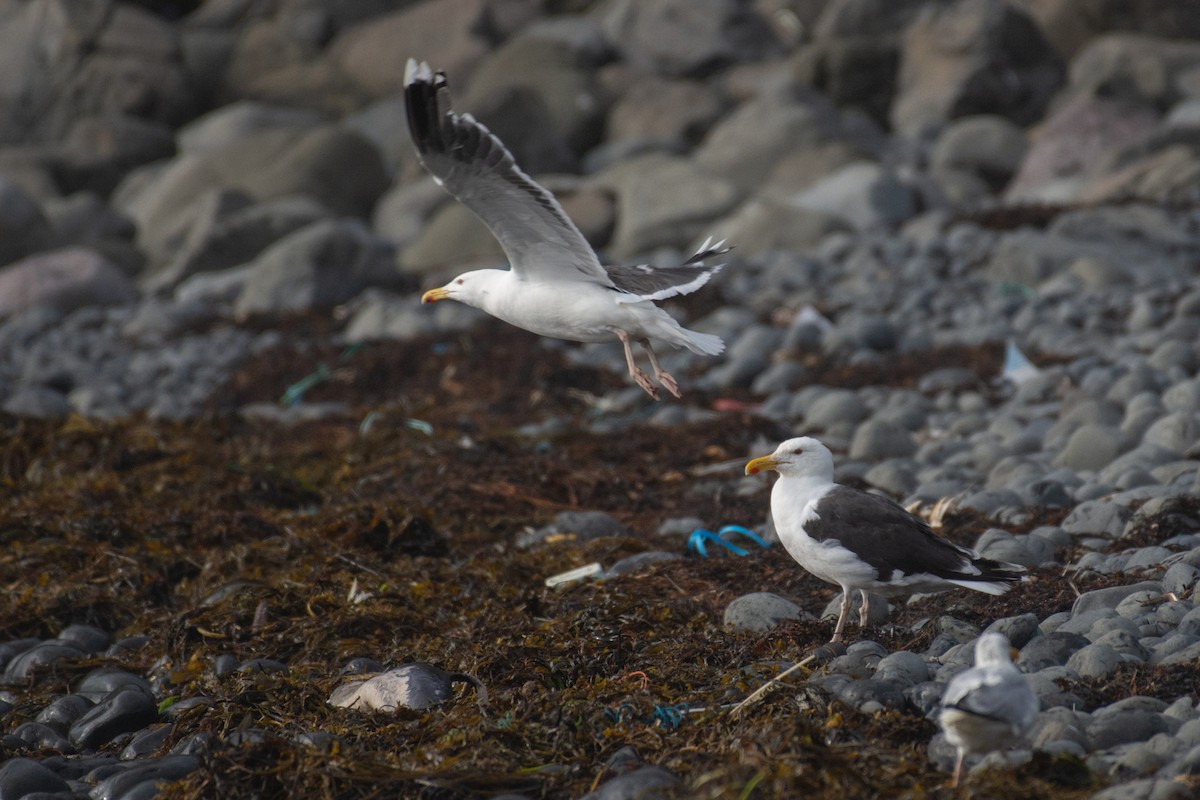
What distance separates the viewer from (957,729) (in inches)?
120

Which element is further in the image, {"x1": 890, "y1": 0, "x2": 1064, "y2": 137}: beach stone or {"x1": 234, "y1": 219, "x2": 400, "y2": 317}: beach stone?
{"x1": 890, "y1": 0, "x2": 1064, "y2": 137}: beach stone

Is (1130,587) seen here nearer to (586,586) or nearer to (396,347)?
(586,586)

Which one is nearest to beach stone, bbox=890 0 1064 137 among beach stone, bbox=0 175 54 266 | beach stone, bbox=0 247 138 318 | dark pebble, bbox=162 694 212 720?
beach stone, bbox=0 247 138 318

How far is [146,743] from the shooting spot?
13.8ft

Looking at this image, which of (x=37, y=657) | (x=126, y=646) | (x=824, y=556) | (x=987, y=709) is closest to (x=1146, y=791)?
(x=987, y=709)

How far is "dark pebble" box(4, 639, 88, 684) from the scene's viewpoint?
5.02 metres

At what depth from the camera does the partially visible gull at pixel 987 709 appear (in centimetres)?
299

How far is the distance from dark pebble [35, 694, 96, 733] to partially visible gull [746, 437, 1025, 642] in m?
2.53

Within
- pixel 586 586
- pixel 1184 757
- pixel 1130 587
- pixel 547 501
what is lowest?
pixel 547 501

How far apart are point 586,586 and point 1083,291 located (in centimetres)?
644

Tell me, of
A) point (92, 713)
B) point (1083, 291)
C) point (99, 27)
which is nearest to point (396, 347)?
point (1083, 291)

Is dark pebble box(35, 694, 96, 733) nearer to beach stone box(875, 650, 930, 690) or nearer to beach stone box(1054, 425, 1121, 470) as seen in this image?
beach stone box(875, 650, 930, 690)

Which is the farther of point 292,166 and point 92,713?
point 292,166

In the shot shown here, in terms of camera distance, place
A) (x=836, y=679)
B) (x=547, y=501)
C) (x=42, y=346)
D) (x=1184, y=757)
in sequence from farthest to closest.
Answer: (x=42, y=346), (x=547, y=501), (x=836, y=679), (x=1184, y=757)
